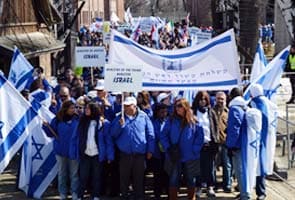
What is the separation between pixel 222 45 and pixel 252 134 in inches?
76.6

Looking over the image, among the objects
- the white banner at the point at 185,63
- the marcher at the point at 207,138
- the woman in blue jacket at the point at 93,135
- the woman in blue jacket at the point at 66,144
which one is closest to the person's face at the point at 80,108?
the woman in blue jacket at the point at 66,144

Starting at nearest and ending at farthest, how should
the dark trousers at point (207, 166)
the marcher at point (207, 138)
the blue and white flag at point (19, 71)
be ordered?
1. the marcher at point (207, 138)
2. the dark trousers at point (207, 166)
3. the blue and white flag at point (19, 71)

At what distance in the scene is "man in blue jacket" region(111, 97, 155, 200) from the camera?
10.8m

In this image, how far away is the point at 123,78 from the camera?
1070 cm

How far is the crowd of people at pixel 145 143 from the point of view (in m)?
10.7

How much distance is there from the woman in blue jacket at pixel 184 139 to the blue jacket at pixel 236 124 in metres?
0.43

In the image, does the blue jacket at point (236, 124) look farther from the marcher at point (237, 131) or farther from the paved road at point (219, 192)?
the paved road at point (219, 192)

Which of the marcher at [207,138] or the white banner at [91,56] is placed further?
the white banner at [91,56]

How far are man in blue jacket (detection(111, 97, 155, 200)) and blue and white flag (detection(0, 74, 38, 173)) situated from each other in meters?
1.38

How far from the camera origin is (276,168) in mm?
12992

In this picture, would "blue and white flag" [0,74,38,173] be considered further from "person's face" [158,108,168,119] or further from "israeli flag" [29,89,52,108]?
"person's face" [158,108,168,119]

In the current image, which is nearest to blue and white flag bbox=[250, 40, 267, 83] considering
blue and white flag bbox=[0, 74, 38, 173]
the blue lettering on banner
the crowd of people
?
the crowd of people

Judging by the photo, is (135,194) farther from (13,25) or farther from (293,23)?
(13,25)

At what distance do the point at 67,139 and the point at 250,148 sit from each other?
2774mm
